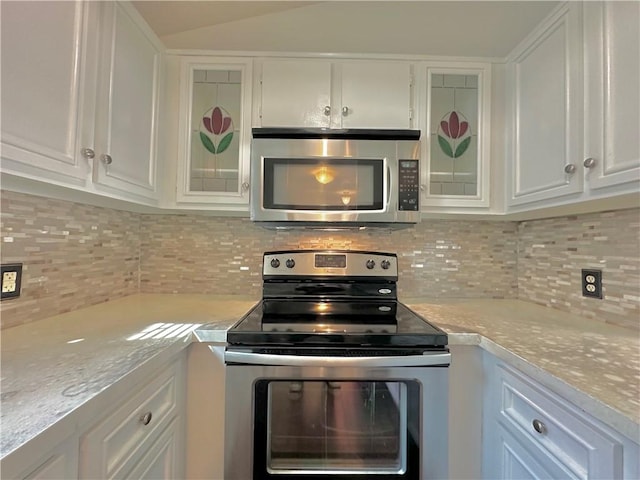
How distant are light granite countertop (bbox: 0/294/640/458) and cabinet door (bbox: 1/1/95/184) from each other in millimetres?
470

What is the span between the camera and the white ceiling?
47.5 inches

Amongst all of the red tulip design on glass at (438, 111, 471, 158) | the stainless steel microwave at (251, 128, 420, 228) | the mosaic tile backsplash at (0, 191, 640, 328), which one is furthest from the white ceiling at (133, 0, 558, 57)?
the mosaic tile backsplash at (0, 191, 640, 328)

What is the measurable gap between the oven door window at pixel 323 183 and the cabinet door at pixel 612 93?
698mm

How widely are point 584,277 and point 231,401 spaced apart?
1.46 m

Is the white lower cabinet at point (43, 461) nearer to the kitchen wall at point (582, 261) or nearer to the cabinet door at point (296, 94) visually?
the cabinet door at point (296, 94)

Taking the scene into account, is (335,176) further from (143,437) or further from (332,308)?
(143,437)

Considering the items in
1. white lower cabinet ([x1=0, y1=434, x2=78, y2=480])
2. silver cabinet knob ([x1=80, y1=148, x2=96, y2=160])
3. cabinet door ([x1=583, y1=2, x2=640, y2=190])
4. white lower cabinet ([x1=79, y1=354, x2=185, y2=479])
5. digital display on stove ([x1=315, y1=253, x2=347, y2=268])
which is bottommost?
white lower cabinet ([x1=79, y1=354, x2=185, y2=479])

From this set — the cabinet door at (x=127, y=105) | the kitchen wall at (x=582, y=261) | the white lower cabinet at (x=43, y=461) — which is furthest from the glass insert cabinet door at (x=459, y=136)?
the white lower cabinet at (x=43, y=461)

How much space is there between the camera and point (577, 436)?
68cm

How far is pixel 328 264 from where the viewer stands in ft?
4.98

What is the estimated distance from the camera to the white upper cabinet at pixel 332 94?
142 cm

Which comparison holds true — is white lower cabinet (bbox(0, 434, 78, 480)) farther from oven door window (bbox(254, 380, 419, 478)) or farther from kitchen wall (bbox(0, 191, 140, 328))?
kitchen wall (bbox(0, 191, 140, 328))

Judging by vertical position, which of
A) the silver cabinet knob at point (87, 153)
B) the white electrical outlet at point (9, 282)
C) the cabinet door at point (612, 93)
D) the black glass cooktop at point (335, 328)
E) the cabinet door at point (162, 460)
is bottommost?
the cabinet door at point (162, 460)

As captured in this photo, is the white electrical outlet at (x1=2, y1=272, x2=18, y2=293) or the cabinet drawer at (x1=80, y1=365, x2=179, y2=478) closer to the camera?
the cabinet drawer at (x1=80, y1=365, x2=179, y2=478)
